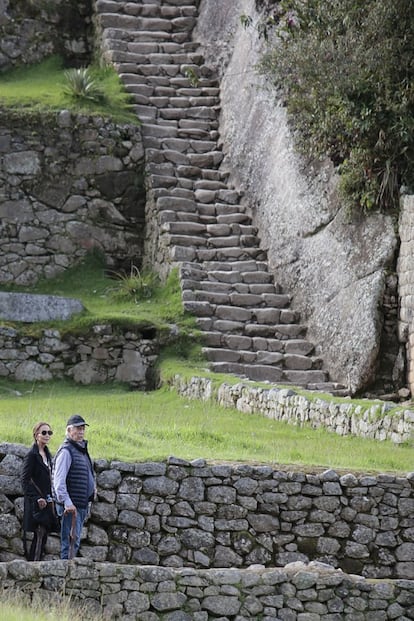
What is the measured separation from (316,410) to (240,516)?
436 cm

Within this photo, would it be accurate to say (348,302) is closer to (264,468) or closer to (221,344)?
(221,344)

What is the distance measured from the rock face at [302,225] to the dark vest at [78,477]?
28.7 ft

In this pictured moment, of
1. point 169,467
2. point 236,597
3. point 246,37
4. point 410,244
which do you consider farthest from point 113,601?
point 246,37

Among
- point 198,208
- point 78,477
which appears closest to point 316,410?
point 78,477

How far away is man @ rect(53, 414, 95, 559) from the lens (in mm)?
12992

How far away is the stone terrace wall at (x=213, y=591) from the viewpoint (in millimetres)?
11773

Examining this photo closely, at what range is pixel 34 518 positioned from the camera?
13.2 metres

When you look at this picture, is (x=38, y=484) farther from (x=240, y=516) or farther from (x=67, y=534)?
(x=240, y=516)

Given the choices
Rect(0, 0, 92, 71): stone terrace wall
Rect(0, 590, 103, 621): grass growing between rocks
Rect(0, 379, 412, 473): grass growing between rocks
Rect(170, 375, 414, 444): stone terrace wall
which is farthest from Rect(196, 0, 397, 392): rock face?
Rect(0, 590, 103, 621): grass growing between rocks

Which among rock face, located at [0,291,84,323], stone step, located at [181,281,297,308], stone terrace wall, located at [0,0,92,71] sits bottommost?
rock face, located at [0,291,84,323]

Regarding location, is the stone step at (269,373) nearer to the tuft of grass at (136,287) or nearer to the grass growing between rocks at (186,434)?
the grass growing between rocks at (186,434)

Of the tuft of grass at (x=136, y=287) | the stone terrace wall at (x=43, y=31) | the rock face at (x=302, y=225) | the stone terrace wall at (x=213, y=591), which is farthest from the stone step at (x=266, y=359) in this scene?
the stone terrace wall at (x=43, y=31)

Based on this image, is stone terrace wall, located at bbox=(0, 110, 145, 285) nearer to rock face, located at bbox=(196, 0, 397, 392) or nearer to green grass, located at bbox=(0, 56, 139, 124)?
green grass, located at bbox=(0, 56, 139, 124)

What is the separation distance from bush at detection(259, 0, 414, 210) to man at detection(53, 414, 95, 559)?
9667 millimetres
